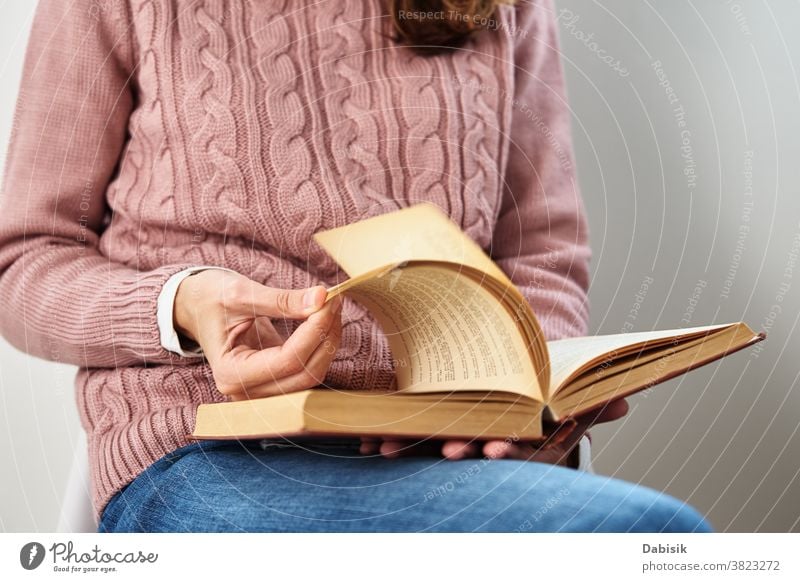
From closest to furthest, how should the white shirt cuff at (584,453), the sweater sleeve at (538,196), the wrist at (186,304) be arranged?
the wrist at (186,304) → the white shirt cuff at (584,453) → the sweater sleeve at (538,196)

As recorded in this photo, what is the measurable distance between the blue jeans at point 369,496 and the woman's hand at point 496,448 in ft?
0.04

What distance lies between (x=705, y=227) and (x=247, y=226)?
1.68 feet

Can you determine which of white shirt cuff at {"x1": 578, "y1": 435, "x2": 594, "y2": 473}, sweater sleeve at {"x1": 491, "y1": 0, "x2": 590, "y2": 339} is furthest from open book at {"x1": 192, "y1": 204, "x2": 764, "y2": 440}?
sweater sleeve at {"x1": 491, "y1": 0, "x2": 590, "y2": 339}

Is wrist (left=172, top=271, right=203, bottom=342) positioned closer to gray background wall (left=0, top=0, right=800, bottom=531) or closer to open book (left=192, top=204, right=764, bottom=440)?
open book (left=192, top=204, right=764, bottom=440)

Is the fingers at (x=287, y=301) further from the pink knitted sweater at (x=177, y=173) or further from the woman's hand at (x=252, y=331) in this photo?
the pink knitted sweater at (x=177, y=173)

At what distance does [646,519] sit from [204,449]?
0.99ft

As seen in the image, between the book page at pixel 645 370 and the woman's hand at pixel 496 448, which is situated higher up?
the book page at pixel 645 370

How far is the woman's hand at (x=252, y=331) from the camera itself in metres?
Result: 0.49

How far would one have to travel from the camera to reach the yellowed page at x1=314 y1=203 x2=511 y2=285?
1.51ft

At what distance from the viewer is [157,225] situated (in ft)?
2.16

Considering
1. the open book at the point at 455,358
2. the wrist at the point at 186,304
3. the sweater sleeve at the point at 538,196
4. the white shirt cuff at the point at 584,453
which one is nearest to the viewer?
the open book at the point at 455,358

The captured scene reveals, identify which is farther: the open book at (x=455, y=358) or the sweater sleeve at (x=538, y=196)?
the sweater sleeve at (x=538, y=196)
